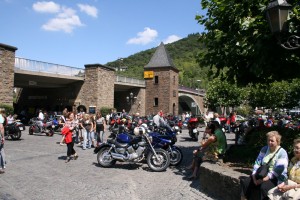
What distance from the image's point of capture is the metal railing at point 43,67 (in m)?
26.7

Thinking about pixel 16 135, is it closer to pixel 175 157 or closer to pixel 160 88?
pixel 175 157

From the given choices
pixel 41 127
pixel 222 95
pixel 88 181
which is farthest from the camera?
pixel 222 95

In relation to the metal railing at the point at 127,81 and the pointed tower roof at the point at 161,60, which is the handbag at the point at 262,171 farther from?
the pointed tower roof at the point at 161,60

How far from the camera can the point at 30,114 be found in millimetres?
35625

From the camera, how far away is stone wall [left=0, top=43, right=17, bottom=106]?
80.2ft

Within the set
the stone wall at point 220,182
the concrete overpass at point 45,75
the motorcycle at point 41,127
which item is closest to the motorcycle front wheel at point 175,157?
the stone wall at point 220,182

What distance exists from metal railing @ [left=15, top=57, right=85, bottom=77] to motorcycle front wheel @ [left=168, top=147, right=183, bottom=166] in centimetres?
2042

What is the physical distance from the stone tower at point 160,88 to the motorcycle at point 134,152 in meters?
40.6

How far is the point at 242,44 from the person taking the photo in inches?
279

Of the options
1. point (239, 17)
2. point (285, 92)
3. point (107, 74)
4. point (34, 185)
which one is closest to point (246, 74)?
point (239, 17)

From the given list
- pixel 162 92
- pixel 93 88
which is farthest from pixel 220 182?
pixel 162 92

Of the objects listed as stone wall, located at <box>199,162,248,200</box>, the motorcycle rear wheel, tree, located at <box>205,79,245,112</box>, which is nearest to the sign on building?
tree, located at <box>205,79,245,112</box>

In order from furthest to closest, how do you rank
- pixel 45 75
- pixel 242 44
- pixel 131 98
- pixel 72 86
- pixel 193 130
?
pixel 131 98 → pixel 72 86 → pixel 45 75 → pixel 193 130 → pixel 242 44

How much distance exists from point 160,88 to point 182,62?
8377 centimetres
